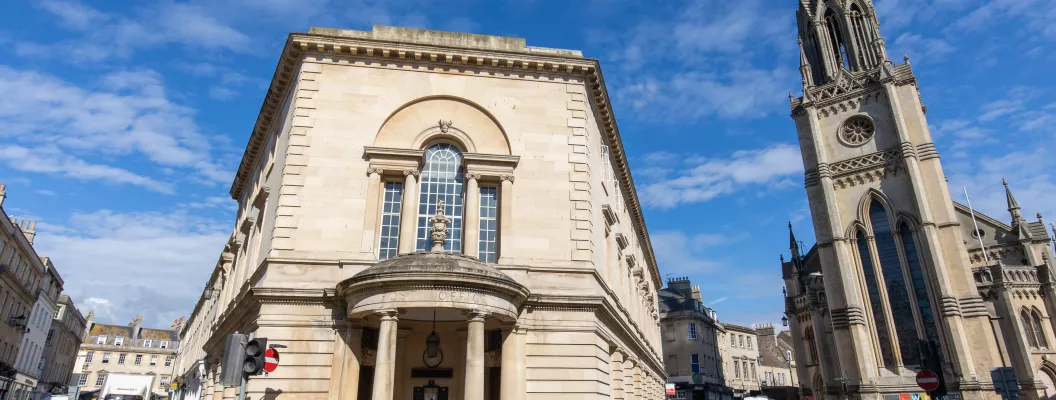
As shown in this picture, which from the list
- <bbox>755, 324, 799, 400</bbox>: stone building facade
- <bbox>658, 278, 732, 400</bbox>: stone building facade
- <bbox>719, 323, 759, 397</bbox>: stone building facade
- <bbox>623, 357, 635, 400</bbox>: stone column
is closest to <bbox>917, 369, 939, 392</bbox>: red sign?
<bbox>623, 357, 635, 400</bbox>: stone column

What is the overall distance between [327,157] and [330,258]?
10.4 feet

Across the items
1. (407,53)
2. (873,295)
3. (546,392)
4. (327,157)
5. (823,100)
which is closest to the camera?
(546,392)

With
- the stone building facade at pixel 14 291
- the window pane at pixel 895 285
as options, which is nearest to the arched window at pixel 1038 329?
the window pane at pixel 895 285

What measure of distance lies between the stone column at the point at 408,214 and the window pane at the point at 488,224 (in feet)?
6.53

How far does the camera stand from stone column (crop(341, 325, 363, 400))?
49.7 feet

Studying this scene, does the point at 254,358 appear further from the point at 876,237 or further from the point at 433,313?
the point at 876,237

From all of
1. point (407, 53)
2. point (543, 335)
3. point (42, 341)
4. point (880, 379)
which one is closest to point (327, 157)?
point (407, 53)

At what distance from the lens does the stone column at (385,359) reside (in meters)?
14.0

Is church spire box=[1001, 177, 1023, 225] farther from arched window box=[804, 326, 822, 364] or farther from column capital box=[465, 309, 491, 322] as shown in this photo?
column capital box=[465, 309, 491, 322]

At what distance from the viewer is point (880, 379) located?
3878cm

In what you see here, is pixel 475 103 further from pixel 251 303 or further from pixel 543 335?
pixel 251 303

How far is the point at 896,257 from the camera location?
1617 inches

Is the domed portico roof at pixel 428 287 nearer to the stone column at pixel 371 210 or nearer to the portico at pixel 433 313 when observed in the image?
the portico at pixel 433 313

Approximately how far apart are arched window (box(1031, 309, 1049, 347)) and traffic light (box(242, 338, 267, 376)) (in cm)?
4828
